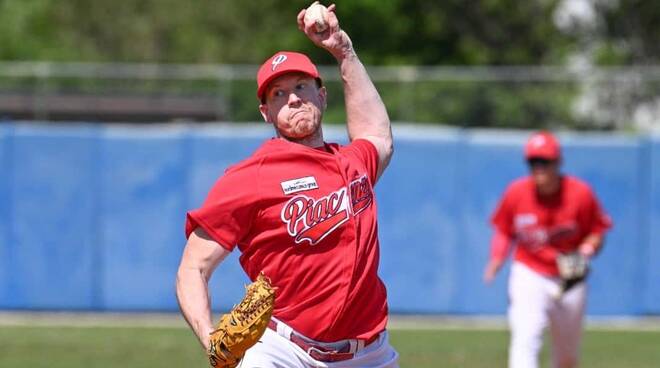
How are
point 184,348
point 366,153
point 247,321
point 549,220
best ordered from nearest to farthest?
1. point 247,321
2. point 366,153
3. point 549,220
4. point 184,348

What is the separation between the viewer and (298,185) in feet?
17.4

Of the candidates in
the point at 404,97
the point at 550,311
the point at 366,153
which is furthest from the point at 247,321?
the point at 404,97

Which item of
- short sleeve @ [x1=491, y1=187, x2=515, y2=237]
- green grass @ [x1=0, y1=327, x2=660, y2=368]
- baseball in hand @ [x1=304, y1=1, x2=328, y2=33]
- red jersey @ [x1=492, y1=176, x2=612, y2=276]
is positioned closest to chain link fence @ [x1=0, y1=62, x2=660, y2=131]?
green grass @ [x1=0, y1=327, x2=660, y2=368]

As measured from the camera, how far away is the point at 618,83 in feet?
58.2

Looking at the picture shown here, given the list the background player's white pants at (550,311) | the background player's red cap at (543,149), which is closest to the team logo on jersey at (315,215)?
the background player's white pants at (550,311)

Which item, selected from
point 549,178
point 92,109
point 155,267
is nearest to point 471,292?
point 155,267

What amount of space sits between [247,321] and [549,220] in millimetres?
5490

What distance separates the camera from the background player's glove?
951cm

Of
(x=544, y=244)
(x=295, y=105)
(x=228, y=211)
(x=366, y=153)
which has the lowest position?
(x=544, y=244)

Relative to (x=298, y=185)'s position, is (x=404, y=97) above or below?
below

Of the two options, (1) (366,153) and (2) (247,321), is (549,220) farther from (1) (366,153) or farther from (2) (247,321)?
(2) (247,321)

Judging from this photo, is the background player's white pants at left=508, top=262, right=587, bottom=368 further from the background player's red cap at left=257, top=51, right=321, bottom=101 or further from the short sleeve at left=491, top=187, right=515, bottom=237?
the background player's red cap at left=257, top=51, right=321, bottom=101

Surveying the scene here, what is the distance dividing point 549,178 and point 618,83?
840cm

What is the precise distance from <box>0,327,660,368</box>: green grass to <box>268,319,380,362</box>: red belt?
6.52m
